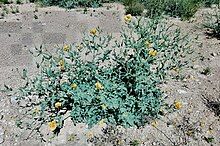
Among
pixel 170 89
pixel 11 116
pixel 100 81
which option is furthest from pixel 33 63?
pixel 170 89

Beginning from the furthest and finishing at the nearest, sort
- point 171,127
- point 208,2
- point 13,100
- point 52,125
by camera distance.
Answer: point 208,2, point 13,100, point 171,127, point 52,125

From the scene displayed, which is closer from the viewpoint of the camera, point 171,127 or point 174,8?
point 171,127

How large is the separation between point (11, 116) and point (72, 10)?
3.34 metres

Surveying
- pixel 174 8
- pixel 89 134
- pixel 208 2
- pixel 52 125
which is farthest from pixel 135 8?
pixel 52 125

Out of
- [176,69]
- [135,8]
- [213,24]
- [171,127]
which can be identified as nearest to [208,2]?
[213,24]

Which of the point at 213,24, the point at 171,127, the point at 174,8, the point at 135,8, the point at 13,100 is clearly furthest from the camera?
the point at 174,8

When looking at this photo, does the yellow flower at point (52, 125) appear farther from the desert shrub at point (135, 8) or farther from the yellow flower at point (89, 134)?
the desert shrub at point (135, 8)

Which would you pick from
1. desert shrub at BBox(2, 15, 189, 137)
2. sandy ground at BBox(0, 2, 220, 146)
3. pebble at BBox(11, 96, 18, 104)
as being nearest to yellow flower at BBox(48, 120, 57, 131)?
desert shrub at BBox(2, 15, 189, 137)

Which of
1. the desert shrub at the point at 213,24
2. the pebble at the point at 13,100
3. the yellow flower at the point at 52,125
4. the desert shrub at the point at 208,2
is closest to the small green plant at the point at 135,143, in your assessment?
the yellow flower at the point at 52,125

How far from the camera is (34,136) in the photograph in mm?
3984

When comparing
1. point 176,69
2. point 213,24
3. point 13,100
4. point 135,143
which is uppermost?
point 213,24

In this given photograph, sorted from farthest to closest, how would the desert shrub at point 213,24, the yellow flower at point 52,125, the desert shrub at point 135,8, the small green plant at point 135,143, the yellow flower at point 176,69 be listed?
the desert shrub at point 135,8
the desert shrub at point 213,24
the yellow flower at point 176,69
the small green plant at point 135,143
the yellow flower at point 52,125

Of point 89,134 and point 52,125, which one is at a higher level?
point 52,125

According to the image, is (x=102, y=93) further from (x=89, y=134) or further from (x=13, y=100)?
(x=13, y=100)
